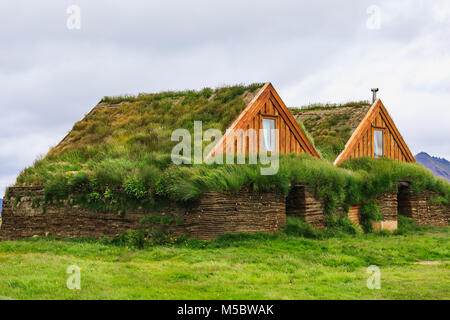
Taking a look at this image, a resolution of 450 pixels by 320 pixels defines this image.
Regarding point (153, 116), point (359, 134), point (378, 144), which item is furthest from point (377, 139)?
point (153, 116)

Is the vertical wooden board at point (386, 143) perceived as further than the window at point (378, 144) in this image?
Yes

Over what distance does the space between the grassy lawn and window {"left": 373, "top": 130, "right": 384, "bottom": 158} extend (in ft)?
35.2

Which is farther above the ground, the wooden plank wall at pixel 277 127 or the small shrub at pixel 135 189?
the wooden plank wall at pixel 277 127

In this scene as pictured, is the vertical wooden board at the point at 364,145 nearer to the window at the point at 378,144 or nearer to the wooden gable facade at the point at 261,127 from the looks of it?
the window at the point at 378,144

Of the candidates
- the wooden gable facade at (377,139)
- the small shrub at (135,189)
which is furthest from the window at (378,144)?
the small shrub at (135,189)

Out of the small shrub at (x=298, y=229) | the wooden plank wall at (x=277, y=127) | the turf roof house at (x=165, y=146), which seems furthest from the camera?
the wooden plank wall at (x=277, y=127)

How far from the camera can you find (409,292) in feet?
31.2

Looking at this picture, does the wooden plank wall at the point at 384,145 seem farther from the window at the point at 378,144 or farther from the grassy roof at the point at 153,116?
the grassy roof at the point at 153,116

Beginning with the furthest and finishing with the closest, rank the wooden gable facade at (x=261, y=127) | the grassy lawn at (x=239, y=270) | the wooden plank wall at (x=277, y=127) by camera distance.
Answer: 1. the wooden plank wall at (x=277, y=127)
2. the wooden gable facade at (x=261, y=127)
3. the grassy lawn at (x=239, y=270)

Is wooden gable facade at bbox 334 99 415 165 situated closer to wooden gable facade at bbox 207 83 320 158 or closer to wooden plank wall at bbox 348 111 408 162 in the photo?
wooden plank wall at bbox 348 111 408 162

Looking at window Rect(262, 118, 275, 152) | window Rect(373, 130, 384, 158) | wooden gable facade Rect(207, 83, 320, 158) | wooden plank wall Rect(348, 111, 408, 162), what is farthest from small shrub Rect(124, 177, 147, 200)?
window Rect(373, 130, 384, 158)

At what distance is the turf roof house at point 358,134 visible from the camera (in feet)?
84.7

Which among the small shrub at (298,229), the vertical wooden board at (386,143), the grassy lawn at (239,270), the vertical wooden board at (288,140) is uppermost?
the vertical wooden board at (386,143)

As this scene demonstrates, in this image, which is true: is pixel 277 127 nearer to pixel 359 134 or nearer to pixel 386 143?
pixel 359 134
